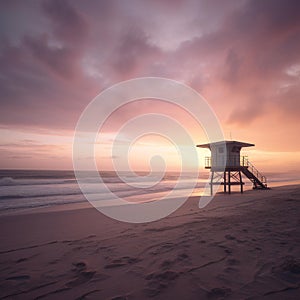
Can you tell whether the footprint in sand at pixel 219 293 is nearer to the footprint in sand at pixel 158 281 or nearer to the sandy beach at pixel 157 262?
the sandy beach at pixel 157 262

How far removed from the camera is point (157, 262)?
5.20 m

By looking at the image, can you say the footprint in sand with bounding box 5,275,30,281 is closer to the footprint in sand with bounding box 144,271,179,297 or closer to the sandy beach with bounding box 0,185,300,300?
the sandy beach with bounding box 0,185,300,300

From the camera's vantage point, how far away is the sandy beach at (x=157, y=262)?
397 centimetres

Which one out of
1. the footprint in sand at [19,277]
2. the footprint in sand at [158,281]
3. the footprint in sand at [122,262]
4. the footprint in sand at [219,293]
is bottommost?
the footprint in sand at [19,277]

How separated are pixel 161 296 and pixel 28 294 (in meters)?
2.45

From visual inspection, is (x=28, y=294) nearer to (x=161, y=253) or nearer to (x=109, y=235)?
(x=161, y=253)

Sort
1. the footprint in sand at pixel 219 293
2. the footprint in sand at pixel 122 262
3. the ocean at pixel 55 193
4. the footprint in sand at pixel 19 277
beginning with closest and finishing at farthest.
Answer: the footprint in sand at pixel 219 293
the footprint in sand at pixel 19 277
the footprint in sand at pixel 122 262
the ocean at pixel 55 193

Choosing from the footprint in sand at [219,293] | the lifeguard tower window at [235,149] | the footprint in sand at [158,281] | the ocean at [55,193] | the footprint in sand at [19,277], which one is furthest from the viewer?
the lifeguard tower window at [235,149]

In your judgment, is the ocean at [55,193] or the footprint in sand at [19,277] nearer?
the footprint in sand at [19,277]

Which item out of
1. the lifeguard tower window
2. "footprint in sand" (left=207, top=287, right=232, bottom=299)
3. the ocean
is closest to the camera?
"footprint in sand" (left=207, top=287, right=232, bottom=299)

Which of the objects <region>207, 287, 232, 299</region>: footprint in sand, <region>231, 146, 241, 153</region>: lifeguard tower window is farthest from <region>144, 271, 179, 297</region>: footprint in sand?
<region>231, 146, 241, 153</region>: lifeguard tower window

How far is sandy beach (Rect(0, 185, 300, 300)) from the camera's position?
3.97 meters

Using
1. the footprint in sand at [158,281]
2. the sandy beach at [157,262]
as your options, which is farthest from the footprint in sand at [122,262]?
the footprint in sand at [158,281]

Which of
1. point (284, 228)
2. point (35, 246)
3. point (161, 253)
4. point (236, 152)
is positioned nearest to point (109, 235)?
point (35, 246)
